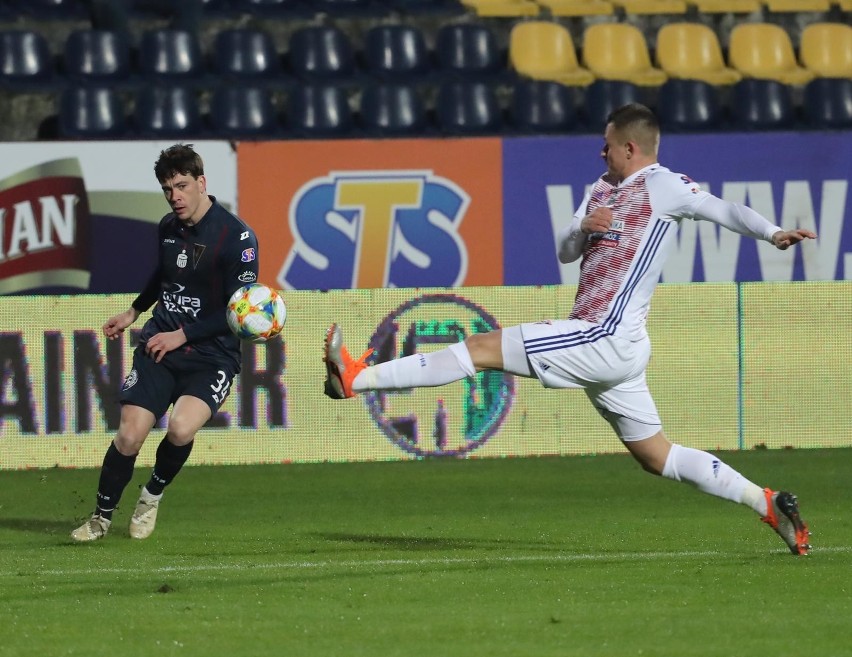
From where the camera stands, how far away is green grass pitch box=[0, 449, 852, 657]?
19.3 ft

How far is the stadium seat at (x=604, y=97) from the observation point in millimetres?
16188

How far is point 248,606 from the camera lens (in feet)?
21.6

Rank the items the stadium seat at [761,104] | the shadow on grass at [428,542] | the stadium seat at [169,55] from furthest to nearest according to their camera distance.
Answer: the stadium seat at [761,104] < the stadium seat at [169,55] < the shadow on grass at [428,542]

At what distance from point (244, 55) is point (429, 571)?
9990 millimetres

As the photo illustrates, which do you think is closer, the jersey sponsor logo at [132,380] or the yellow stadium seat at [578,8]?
the jersey sponsor logo at [132,380]

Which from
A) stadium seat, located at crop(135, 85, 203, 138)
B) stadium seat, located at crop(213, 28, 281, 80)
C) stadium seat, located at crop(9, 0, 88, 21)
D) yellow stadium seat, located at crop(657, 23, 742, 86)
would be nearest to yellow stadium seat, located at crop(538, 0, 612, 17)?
yellow stadium seat, located at crop(657, 23, 742, 86)

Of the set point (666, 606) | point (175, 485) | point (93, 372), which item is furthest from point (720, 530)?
point (93, 372)

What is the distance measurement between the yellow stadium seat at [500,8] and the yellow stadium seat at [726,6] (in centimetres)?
180

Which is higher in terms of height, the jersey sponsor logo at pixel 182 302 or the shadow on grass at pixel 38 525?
the jersey sponsor logo at pixel 182 302

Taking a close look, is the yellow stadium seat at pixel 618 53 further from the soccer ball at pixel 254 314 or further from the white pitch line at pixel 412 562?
the white pitch line at pixel 412 562

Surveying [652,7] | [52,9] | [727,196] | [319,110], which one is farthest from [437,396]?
[652,7]

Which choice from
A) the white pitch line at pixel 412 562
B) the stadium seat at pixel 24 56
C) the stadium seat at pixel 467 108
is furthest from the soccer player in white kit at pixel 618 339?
the stadium seat at pixel 24 56

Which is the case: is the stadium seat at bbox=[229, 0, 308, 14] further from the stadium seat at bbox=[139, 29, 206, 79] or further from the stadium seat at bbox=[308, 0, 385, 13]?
the stadium seat at bbox=[139, 29, 206, 79]

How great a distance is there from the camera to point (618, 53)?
56.8ft
